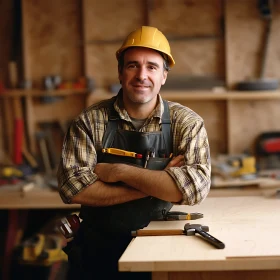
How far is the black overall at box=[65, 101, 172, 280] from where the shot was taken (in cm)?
289

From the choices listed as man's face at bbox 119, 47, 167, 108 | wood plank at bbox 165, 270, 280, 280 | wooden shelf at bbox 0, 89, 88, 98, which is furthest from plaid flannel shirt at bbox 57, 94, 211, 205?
wooden shelf at bbox 0, 89, 88, 98

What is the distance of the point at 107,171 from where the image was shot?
281 cm

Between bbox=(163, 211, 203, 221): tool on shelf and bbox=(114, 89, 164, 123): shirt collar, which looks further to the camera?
bbox=(114, 89, 164, 123): shirt collar

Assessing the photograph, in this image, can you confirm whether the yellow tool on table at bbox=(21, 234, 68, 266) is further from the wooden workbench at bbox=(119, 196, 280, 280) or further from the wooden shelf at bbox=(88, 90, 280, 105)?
the wooden workbench at bbox=(119, 196, 280, 280)

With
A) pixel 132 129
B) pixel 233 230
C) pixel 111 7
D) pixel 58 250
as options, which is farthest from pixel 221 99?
pixel 233 230

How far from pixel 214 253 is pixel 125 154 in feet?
2.88

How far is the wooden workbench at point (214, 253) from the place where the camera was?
2.17 metres

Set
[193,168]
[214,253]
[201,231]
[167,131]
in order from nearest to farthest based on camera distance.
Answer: [214,253]
[201,231]
[193,168]
[167,131]

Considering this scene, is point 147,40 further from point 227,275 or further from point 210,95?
point 210,95

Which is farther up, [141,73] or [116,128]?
[141,73]

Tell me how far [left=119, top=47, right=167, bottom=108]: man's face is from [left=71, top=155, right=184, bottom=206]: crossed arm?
39 centimetres

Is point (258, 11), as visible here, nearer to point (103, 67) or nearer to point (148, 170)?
point (103, 67)

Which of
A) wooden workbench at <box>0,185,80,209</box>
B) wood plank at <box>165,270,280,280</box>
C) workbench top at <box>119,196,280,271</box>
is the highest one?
workbench top at <box>119,196,280,271</box>

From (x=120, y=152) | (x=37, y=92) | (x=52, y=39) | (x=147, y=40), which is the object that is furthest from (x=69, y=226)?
(x=52, y=39)
